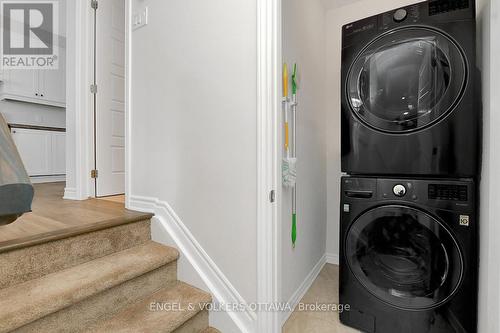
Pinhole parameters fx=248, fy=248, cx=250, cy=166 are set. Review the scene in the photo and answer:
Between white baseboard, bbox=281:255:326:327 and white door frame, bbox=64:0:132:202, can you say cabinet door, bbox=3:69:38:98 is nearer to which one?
white door frame, bbox=64:0:132:202

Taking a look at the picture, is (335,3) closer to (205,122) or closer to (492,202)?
(205,122)

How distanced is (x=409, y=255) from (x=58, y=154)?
5188 millimetres

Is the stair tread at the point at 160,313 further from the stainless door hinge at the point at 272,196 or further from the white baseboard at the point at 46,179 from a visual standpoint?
the white baseboard at the point at 46,179

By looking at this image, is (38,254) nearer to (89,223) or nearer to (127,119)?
(89,223)

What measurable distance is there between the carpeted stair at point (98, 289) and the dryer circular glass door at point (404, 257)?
0.89 metres

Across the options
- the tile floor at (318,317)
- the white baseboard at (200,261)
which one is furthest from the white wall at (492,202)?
the white baseboard at (200,261)

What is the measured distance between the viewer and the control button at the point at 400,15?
52.5 inches

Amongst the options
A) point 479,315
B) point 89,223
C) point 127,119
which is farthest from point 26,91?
point 479,315

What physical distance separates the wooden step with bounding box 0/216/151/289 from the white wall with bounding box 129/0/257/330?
0.30 metres

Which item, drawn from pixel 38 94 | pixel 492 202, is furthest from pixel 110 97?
pixel 38 94

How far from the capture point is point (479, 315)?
114 cm

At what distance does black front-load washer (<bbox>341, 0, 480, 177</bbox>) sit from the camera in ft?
3.89

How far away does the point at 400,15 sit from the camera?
1.35m

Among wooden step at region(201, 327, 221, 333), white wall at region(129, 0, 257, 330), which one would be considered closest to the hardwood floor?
white wall at region(129, 0, 257, 330)
